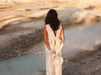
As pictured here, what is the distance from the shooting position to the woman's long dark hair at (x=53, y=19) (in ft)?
10.0

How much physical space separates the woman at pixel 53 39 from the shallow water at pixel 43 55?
6.88 feet

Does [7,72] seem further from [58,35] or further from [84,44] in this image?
[84,44]

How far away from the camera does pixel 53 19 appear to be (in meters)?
3.09

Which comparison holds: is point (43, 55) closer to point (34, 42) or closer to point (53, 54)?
point (34, 42)

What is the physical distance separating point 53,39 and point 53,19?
371 mm

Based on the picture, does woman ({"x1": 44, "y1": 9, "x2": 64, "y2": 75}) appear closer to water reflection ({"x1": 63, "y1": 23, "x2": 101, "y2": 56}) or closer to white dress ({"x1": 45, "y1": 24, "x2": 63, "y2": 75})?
white dress ({"x1": 45, "y1": 24, "x2": 63, "y2": 75})

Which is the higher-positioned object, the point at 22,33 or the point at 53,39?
the point at 53,39

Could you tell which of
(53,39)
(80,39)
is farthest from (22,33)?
(53,39)

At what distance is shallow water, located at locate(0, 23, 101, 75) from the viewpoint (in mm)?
5559

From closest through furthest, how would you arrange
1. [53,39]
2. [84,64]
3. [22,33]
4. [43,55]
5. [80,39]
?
[53,39]
[84,64]
[43,55]
[80,39]
[22,33]

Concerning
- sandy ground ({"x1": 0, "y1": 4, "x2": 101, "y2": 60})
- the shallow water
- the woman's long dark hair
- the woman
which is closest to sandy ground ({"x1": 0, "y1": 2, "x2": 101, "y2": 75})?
sandy ground ({"x1": 0, "y1": 4, "x2": 101, "y2": 60})

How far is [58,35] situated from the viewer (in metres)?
3.20

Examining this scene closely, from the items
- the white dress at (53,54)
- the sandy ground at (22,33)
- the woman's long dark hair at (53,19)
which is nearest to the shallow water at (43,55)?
the sandy ground at (22,33)

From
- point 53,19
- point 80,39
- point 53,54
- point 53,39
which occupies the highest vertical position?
point 53,19
